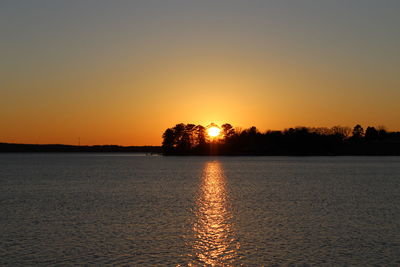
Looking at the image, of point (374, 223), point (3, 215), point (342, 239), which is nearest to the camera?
point (342, 239)

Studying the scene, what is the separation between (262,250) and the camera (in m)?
26.4

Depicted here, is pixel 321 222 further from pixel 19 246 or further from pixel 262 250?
pixel 19 246

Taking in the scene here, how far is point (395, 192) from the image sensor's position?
6438 centimetres

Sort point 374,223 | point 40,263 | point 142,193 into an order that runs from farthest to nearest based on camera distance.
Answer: point 142,193, point 374,223, point 40,263

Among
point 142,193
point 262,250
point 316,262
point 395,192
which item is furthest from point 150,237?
point 395,192

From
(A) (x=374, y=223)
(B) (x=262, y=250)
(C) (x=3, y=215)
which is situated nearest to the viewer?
(B) (x=262, y=250)

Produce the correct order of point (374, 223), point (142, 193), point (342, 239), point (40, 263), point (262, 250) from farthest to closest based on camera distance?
point (142, 193) < point (374, 223) < point (342, 239) < point (262, 250) < point (40, 263)

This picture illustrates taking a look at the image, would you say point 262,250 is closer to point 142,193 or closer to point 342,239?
point 342,239

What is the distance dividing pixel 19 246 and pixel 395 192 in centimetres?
5387

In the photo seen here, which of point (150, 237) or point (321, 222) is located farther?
point (321, 222)

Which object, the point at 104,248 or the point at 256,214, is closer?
the point at 104,248

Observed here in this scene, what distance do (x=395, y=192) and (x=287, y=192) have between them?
1543cm

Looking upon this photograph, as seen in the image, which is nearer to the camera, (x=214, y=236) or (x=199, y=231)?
(x=214, y=236)

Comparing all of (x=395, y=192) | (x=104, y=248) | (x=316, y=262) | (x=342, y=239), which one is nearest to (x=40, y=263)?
(x=104, y=248)
